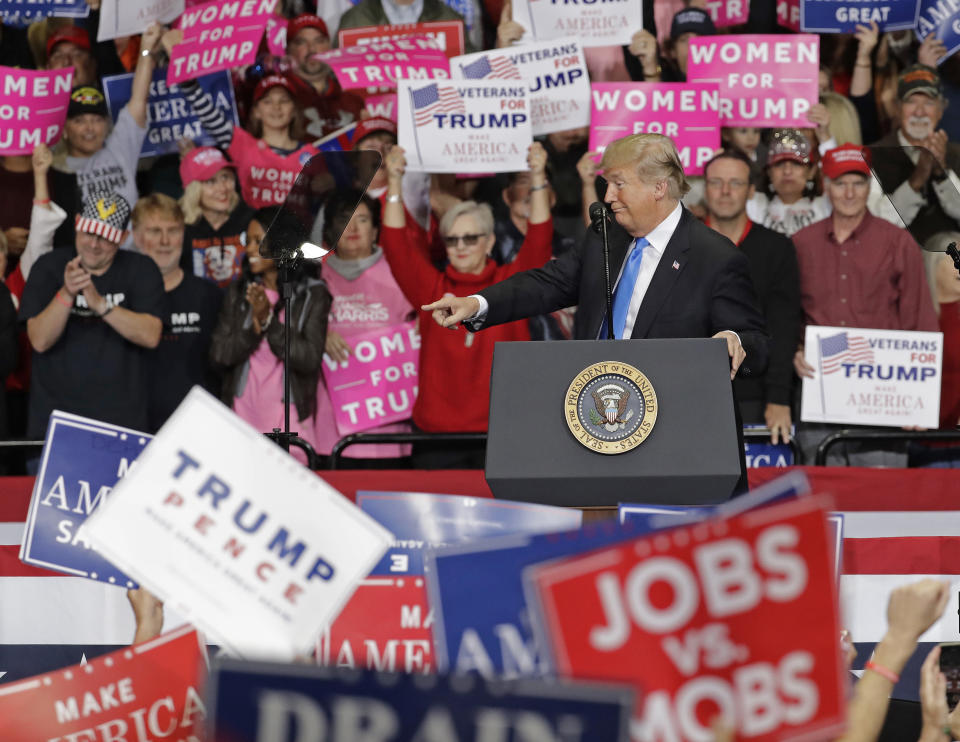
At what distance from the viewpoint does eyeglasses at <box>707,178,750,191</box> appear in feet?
18.5

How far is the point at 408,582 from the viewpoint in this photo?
93.7 inches

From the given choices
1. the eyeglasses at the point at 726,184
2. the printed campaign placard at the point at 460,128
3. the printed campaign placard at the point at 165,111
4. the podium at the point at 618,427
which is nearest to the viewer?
the podium at the point at 618,427

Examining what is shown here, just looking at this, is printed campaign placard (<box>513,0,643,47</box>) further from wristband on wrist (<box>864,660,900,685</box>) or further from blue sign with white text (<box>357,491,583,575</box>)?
wristband on wrist (<box>864,660,900,685</box>)

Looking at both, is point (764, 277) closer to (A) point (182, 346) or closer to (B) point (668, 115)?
(B) point (668, 115)

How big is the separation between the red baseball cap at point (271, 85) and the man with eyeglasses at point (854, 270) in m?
2.41

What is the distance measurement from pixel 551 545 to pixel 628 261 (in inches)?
85.1

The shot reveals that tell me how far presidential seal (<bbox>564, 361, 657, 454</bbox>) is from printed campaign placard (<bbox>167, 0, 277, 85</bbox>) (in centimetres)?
381

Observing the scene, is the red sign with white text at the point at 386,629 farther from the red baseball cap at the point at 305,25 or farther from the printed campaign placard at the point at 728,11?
the printed campaign placard at the point at 728,11

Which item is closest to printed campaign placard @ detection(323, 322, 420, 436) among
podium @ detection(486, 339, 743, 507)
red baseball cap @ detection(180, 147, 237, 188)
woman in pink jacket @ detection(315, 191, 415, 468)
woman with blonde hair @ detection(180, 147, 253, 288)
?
woman in pink jacket @ detection(315, 191, 415, 468)

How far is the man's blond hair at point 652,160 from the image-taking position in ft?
12.3

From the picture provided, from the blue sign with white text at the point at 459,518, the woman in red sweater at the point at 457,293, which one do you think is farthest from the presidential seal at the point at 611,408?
the woman in red sweater at the point at 457,293

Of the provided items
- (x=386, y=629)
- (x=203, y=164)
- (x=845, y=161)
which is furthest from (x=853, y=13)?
(x=386, y=629)

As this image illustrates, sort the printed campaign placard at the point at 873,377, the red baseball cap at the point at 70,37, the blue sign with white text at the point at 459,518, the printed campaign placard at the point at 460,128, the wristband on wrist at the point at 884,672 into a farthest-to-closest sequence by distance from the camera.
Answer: the red baseball cap at the point at 70,37
the printed campaign placard at the point at 460,128
the printed campaign placard at the point at 873,377
the blue sign with white text at the point at 459,518
the wristband on wrist at the point at 884,672

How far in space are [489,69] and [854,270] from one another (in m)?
1.86
